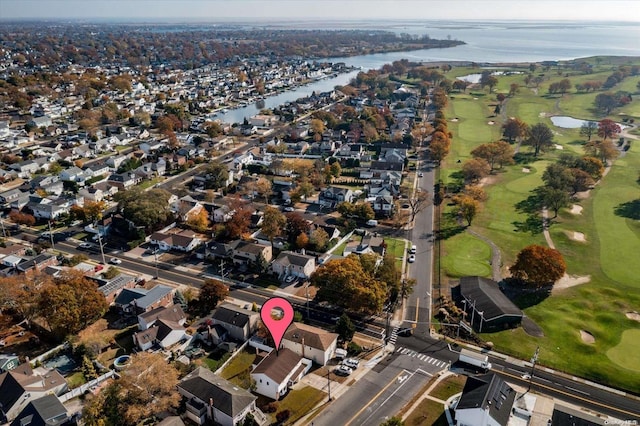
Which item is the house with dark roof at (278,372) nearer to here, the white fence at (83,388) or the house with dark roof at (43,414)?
the white fence at (83,388)

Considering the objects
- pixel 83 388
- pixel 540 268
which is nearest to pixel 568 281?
pixel 540 268

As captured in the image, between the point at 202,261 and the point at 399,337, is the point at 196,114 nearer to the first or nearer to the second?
the point at 202,261

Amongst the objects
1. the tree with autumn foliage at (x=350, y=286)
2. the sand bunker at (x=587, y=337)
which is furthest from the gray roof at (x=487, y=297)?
the tree with autumn foliage at (x=350, y=286)

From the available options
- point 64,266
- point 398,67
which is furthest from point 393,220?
point 398,67

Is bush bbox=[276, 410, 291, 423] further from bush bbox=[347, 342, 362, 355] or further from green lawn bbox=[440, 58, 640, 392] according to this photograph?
Answer: green lawn bbox=[440, 58, 640, 392]

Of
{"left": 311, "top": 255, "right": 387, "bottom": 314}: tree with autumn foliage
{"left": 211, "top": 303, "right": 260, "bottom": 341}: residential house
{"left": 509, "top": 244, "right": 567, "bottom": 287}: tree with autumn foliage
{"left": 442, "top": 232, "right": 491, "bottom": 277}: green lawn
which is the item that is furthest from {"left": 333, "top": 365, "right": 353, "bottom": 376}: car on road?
{"left": 509, "top": 244, "right": 567, "bottom": 287}: tree with autumn foliage

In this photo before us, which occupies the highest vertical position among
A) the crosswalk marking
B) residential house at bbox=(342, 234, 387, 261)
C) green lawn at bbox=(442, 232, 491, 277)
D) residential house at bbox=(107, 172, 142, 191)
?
residential house at bbox=(107, 172, 142, 191)

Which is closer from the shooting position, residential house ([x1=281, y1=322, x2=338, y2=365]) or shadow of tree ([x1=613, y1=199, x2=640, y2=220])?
residential house ([x1=281, y1=322, x2=338, y2=365])

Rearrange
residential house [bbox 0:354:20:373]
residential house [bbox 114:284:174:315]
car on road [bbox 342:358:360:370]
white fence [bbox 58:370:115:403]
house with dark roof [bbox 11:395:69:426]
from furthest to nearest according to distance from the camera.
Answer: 1. residential house [bbox 114:284:174:315]
2. car on road [bbox 342:358:360:370]
3. residential house [bbox 0:354:20:373]
4. white fence [bbox 58:370:115:403]
5. house with dark roof [bbox 11:395:69:426]

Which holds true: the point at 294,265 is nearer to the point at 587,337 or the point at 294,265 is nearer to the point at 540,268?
the point at 540,268
